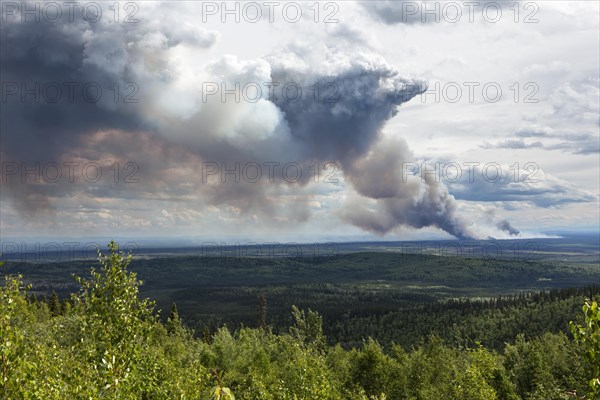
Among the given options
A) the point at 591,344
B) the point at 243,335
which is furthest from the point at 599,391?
the point at 243,335

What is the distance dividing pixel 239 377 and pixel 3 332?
77.0m

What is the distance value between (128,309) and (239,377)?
71.4 metres

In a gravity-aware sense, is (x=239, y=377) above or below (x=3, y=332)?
below

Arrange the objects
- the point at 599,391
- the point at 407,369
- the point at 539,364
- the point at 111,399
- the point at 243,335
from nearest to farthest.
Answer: the point at 599,391 < the point at 111,399 < the point at 539,364 < the point at 407,369 < the point at 243,335

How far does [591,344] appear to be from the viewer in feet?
44.1

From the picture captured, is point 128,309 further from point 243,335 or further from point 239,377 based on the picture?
point 243,335

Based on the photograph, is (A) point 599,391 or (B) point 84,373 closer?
(A) point 599,391

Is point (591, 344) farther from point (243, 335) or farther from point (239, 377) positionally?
point (243, 335)

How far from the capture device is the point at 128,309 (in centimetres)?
2250

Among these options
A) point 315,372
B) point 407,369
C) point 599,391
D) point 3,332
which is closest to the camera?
point 599,391

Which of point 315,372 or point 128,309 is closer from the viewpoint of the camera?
point 128,309

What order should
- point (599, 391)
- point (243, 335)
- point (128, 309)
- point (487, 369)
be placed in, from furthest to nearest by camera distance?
1. point (243, 335)
2. point (487, 369)
3. point (128, 309)
4. point (599, 391)

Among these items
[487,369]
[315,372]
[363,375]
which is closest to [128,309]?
[315,372]

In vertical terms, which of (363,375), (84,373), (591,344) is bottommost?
(363,375)
